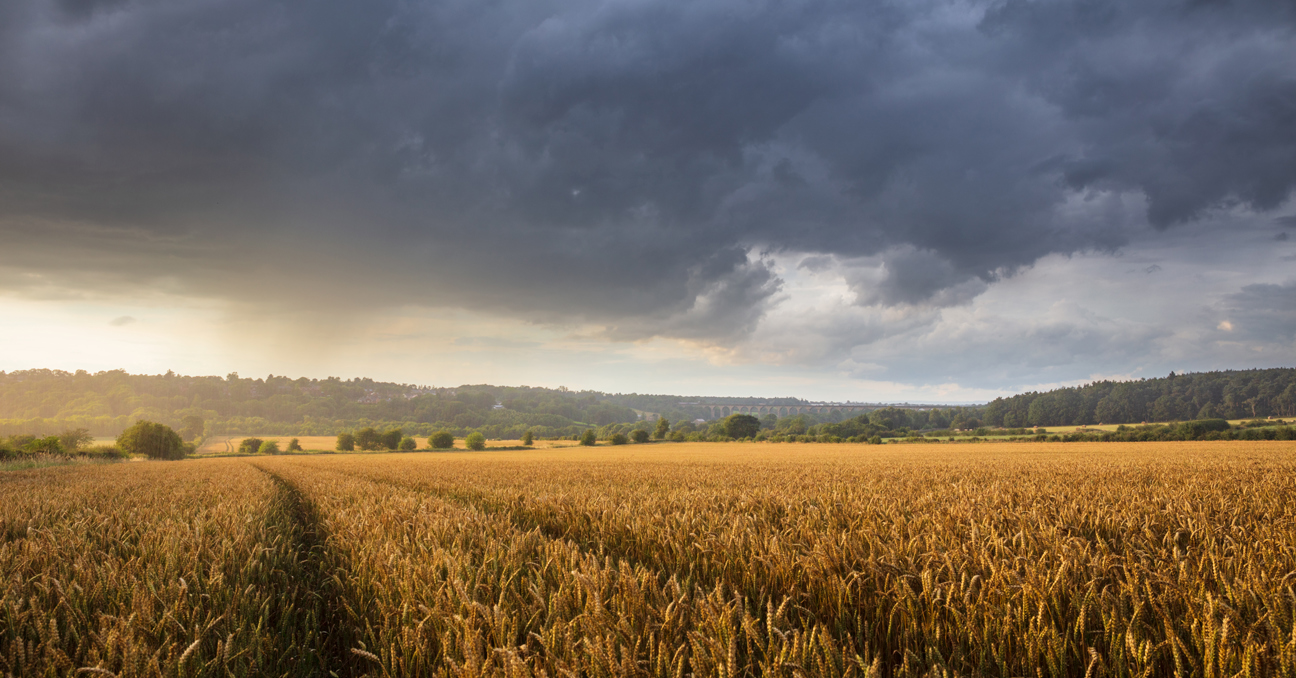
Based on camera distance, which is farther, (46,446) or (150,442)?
(150,442)

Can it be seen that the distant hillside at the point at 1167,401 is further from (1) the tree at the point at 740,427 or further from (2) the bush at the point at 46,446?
(2) the bush at the point at 46,446

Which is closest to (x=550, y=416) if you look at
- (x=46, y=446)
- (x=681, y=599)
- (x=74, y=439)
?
(x=74, y=439)

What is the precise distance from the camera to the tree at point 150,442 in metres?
82.2

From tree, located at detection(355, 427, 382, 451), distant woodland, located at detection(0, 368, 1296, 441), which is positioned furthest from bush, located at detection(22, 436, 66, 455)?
distant woodland, located at detection(0, 368, 1296, 441)

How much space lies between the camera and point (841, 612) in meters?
2.90

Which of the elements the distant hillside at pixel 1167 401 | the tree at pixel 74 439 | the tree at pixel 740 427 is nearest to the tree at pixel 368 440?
the tree at pixel 74 439

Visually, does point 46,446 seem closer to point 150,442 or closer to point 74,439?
point 74,439

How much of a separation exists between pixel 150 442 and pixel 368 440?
3394 cm

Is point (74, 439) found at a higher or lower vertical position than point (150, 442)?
higher

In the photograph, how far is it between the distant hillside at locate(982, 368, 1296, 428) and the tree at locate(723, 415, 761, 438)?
267 feet

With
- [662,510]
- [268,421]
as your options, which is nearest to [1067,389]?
[662,510]

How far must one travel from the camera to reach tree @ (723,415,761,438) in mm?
127562

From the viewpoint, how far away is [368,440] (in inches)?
4245

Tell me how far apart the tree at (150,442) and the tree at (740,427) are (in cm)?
11208
